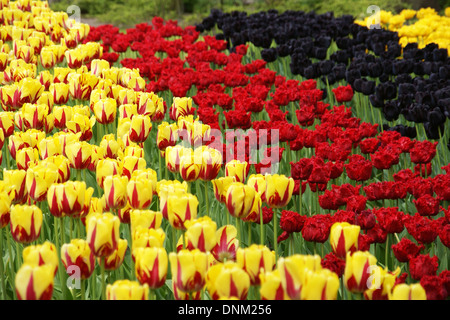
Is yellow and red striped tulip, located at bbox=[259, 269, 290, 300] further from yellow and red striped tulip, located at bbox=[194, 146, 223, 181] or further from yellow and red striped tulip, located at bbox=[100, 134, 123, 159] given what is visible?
yellow and red striped tulip, located at bbox=[100, 134, 123, 159]

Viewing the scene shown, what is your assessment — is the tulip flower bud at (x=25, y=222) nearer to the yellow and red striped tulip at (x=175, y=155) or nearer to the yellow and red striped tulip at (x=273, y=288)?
the yellow and red striped tulip at (x=175, y=155)

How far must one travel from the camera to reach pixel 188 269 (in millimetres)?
1813

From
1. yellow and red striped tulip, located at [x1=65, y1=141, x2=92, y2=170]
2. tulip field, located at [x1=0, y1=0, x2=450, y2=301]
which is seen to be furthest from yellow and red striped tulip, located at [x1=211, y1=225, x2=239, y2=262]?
yellow and red striped tulip, located at [x1=65, y1=141, x2=92, y2=170]

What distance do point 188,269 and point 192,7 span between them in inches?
625

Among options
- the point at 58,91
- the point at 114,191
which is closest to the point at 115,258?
the point at 114,191

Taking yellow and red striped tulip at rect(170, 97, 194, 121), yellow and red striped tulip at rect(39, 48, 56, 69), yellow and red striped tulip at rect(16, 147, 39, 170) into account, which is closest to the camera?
yellow and red striped tulip at rect(16, 147, 39, 170)

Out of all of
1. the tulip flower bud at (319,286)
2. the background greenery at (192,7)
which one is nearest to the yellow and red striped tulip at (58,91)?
the tulip flower bud at (319,286)

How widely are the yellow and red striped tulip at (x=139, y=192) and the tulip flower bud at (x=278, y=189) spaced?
48 centimetres

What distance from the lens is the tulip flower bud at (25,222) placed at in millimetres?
2238

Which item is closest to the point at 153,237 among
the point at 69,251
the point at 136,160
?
the point at 69,251

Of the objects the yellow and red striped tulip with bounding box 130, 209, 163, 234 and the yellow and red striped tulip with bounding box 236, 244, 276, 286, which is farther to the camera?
the yellow and red striped tulip with bounding box 130, 209, 163, 234

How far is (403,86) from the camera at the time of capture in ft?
16.0

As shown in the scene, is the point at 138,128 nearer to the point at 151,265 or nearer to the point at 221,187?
the point at 221,187

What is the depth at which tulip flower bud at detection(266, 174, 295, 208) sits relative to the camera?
2.54 meters
